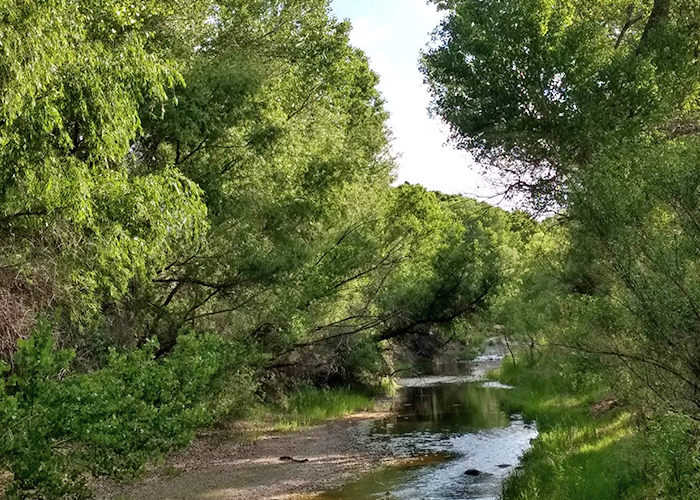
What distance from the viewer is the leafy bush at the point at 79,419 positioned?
24.1 feet

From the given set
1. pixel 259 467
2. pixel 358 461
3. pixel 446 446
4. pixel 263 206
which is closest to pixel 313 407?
pixel 446 446

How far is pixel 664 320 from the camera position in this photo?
268 inches

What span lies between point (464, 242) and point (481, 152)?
682 inches

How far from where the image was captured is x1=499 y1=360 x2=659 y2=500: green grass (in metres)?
9.15

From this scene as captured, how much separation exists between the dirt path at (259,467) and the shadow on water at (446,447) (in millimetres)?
848

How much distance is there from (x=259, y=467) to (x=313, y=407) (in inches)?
332

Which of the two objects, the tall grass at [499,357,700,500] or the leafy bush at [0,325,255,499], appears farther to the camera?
the leafy bush at [0,325,255,499]

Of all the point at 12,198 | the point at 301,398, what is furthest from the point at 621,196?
the point at 301,398

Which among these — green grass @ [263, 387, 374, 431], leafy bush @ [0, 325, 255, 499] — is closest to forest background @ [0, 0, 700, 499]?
leafy bush @ [0, 325, 255, 499]

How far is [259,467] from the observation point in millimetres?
15781

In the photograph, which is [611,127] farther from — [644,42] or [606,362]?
[606,362]

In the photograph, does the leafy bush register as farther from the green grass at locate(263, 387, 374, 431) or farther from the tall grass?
the green grass at locate(263, 387, 374, 431)

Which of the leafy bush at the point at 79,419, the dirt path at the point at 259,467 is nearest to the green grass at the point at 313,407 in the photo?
the dirt path at the point at 259,467

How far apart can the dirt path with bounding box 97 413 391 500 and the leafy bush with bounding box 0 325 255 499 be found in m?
3.49
